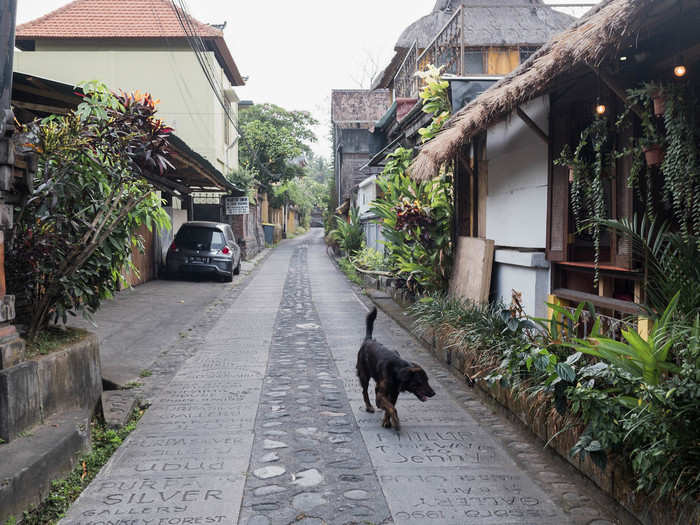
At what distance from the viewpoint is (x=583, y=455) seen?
3383 millimetres

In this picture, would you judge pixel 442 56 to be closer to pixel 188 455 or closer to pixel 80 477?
pixel 188 455

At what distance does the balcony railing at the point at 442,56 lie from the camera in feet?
38.5

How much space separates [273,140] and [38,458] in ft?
112

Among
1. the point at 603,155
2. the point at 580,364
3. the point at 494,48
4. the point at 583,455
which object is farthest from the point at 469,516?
the point at 494,48

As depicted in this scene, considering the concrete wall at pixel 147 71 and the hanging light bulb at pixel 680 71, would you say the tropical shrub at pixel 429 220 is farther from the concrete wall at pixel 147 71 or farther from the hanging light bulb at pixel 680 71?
the concrete wall at pixel 147 71

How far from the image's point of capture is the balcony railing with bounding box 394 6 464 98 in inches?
462

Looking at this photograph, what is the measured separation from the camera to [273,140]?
36.2 m

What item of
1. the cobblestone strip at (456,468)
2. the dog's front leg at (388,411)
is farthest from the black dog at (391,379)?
the cobblestone strip at (456,468)

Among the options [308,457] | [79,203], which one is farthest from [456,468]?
[79,203]

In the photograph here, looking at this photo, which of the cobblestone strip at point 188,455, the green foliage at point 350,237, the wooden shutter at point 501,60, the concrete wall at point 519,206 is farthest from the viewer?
the green foliage at point 350,237

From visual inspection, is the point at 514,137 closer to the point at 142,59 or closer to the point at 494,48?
the point at 494,48

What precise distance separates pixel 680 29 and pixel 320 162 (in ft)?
331

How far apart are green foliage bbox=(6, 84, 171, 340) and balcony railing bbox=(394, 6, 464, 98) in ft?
25.2

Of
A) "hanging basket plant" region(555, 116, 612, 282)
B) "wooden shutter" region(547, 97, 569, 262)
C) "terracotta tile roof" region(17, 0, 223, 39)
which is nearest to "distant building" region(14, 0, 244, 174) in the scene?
"terracotta tile roof" region(17, 0, 223, 39)
